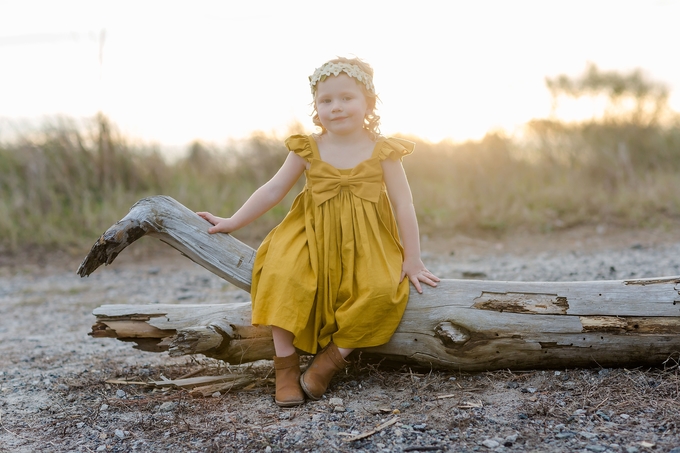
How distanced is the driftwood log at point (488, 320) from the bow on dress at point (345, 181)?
22.4 inches

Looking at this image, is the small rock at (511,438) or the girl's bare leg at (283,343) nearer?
the small rock at (511,438)

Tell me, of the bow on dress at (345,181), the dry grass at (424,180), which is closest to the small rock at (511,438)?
the bow on dress at (345,181)

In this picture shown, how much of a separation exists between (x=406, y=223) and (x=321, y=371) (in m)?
0.92

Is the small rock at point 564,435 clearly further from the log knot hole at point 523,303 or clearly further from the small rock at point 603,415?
the log knot hole at point 523,303

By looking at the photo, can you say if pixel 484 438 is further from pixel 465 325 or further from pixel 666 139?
pixel 666 139

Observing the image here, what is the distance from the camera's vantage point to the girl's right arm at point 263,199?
3.37 meters

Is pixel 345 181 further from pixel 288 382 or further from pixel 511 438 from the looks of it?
pixel 511 438

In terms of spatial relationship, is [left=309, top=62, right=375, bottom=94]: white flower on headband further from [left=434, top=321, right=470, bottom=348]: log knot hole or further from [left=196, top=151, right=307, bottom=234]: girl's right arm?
[left=434, top=321, right=470, bottom=348]: log knot hole

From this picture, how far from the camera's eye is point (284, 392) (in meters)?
3.06

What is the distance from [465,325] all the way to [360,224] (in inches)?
30.1

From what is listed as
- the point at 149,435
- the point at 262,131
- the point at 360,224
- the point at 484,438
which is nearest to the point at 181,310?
the point at 149,435

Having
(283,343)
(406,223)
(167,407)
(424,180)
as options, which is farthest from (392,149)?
(424,180)

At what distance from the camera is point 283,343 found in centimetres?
317

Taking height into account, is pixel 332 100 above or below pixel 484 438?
above
